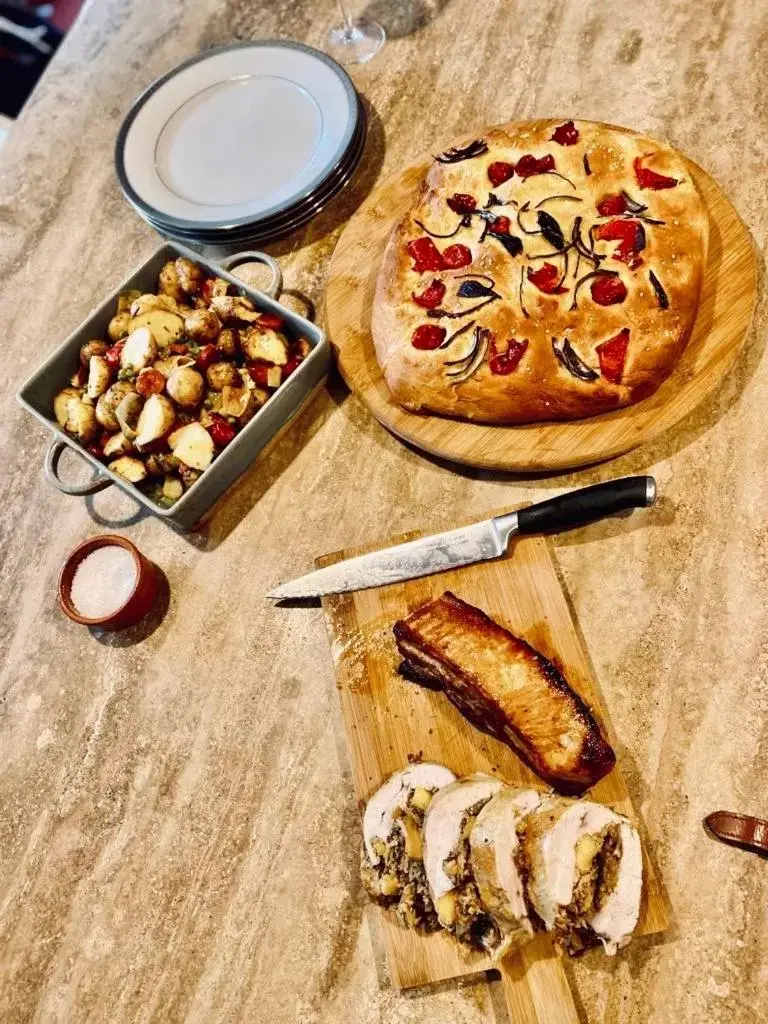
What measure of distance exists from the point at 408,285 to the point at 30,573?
143 centimetres

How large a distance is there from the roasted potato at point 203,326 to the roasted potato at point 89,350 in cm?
26

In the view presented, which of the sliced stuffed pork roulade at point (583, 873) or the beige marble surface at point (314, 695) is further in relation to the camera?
the beige marble surface at point (314, 695)

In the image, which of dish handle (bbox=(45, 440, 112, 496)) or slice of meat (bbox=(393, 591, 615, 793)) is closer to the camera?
slice of meat (bbox=(393, 591, 615, 793))

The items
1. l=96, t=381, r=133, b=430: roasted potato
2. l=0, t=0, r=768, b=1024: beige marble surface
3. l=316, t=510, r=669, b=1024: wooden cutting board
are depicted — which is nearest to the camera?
l=316, t=510, r=669, b=1024: wooden cutting board

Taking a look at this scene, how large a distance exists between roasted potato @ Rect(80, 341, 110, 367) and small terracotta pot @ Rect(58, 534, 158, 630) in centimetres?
53

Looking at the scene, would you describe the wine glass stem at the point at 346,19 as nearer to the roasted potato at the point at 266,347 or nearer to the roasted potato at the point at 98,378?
the roasted potato at the point at 266,347

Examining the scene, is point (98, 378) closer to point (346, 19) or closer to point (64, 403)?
point (64, 403)

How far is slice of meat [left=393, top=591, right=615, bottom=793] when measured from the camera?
1682 millimetres

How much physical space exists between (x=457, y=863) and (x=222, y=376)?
1.36m

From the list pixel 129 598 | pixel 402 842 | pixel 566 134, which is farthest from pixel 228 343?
pixel 402 842

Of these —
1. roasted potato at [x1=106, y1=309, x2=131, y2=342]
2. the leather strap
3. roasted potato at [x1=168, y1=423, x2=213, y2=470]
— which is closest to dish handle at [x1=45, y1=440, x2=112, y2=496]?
roasted potato at [x1=168, y1=423, x2=213, y2=470]

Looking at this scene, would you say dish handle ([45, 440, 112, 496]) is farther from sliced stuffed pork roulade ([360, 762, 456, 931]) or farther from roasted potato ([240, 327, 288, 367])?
sliced stuffed pork roulade ([360, 762, 456, 931])

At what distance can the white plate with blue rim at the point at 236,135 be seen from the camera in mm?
2580

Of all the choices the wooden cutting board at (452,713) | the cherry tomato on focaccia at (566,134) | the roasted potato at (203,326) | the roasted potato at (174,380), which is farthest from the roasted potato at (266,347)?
the cherry tomato on focaccia at (566,134)
